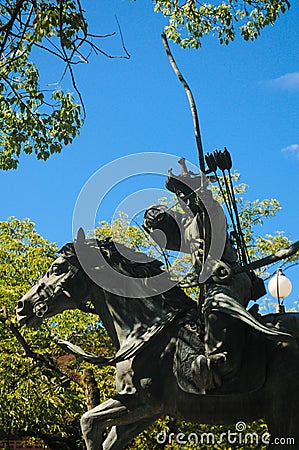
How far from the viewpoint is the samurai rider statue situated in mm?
5238

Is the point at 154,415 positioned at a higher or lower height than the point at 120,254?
lower

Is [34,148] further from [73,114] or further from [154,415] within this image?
[154,415]

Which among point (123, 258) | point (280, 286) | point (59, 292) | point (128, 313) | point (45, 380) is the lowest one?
point (128, 313)

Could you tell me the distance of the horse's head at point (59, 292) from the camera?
5.91 meters

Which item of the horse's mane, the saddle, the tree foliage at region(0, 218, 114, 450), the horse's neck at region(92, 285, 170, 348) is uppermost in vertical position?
the tree foliage at region(0, 218, 114, 450)

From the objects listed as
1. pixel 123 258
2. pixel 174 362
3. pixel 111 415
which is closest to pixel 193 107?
pixel 123 258

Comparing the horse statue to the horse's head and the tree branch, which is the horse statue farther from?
the tree branch

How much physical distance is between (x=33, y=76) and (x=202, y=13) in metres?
3.08

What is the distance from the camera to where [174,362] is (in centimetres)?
546

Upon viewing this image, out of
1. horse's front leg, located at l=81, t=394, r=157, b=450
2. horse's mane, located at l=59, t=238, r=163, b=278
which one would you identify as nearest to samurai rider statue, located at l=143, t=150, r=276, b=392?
horse's mane, located at l=59, t=238, r=163, b=278

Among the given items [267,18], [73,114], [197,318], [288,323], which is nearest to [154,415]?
[197,318]

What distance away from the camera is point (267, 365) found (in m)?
5.39

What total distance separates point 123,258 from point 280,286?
4570 millimetres

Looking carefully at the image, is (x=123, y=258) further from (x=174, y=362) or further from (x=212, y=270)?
(x=174, y=362)
